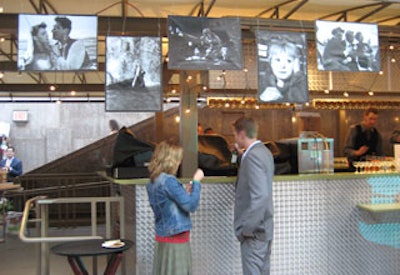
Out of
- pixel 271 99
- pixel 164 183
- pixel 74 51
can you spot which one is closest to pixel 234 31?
pixel 271 99

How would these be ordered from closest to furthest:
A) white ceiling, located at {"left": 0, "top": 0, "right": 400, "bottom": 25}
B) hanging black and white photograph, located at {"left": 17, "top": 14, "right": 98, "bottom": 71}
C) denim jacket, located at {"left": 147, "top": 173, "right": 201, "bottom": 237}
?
denim jacket, located at {"left": 147, "top": 173, "right": 201, "bottom": 237} → hanging black and white photograph, located at {"left": 17, "top": 14, "right": 98, "bottom": 71} → white ceiling, located at {"left": 0, "top": 0, "right": 400, "bottom": 25}

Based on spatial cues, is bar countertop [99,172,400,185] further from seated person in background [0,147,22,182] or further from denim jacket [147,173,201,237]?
seated person in background [0,147,22,182]

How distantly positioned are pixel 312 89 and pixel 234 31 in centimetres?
260

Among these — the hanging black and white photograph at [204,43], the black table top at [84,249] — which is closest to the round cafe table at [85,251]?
the black table top at [84,249]

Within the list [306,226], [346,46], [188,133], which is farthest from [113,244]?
[346,46]

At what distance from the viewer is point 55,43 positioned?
4.27 m

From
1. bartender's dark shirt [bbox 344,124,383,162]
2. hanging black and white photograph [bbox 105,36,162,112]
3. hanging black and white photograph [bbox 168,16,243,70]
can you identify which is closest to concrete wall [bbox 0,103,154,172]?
bartender's dark shirt [bbox 344,124,383,162]

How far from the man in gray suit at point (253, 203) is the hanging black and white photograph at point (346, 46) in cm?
132

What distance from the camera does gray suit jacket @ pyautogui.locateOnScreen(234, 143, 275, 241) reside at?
366 centimetres

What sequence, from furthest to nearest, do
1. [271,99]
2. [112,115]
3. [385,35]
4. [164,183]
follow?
[112,115] → [385,35] → [271,99] → [164,183]

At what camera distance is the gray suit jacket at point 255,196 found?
3.66 metres

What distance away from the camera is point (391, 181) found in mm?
5211

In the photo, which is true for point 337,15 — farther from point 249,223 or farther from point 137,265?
point 137,265

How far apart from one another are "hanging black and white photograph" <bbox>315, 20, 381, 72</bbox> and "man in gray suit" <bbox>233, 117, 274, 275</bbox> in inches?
52.1
